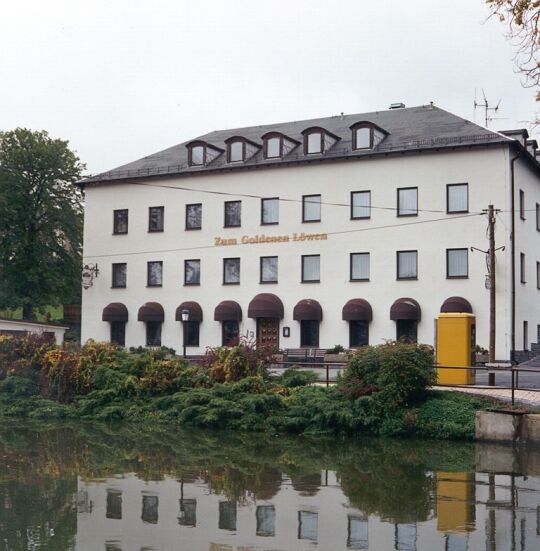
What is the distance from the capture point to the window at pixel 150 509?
408 inches

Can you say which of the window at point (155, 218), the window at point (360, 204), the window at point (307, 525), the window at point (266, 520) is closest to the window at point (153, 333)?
the window at point (155, 218)

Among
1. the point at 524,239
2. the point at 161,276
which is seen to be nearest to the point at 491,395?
the point at 524,239

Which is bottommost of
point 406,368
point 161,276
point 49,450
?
point 49,450

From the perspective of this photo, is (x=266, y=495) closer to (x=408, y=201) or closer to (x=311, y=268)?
(x=408, y=201)

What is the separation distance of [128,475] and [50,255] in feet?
137

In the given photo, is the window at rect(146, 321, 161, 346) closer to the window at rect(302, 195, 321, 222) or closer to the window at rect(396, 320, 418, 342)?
the window at rect(302, 195, 321, 222)

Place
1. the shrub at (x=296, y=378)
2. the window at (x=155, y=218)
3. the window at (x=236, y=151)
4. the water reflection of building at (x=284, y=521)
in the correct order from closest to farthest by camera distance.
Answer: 1. the water reflection of building at (x=284, y=521)
2. the shrub at (x=296, y=378)
3. the window at (x=236, y=151)
4. the window at (x=155, y=218)

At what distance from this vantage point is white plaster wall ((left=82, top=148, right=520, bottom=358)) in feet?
128

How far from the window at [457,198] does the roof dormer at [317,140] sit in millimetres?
6969

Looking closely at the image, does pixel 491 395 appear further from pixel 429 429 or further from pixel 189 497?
pixel 189 497

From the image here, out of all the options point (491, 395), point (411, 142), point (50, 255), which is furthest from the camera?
point (50, 255)

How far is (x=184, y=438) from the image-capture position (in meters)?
18.5

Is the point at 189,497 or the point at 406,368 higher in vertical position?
the point at 406,368

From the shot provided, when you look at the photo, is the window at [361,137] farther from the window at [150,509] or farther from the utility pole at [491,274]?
the window at [150,509]
